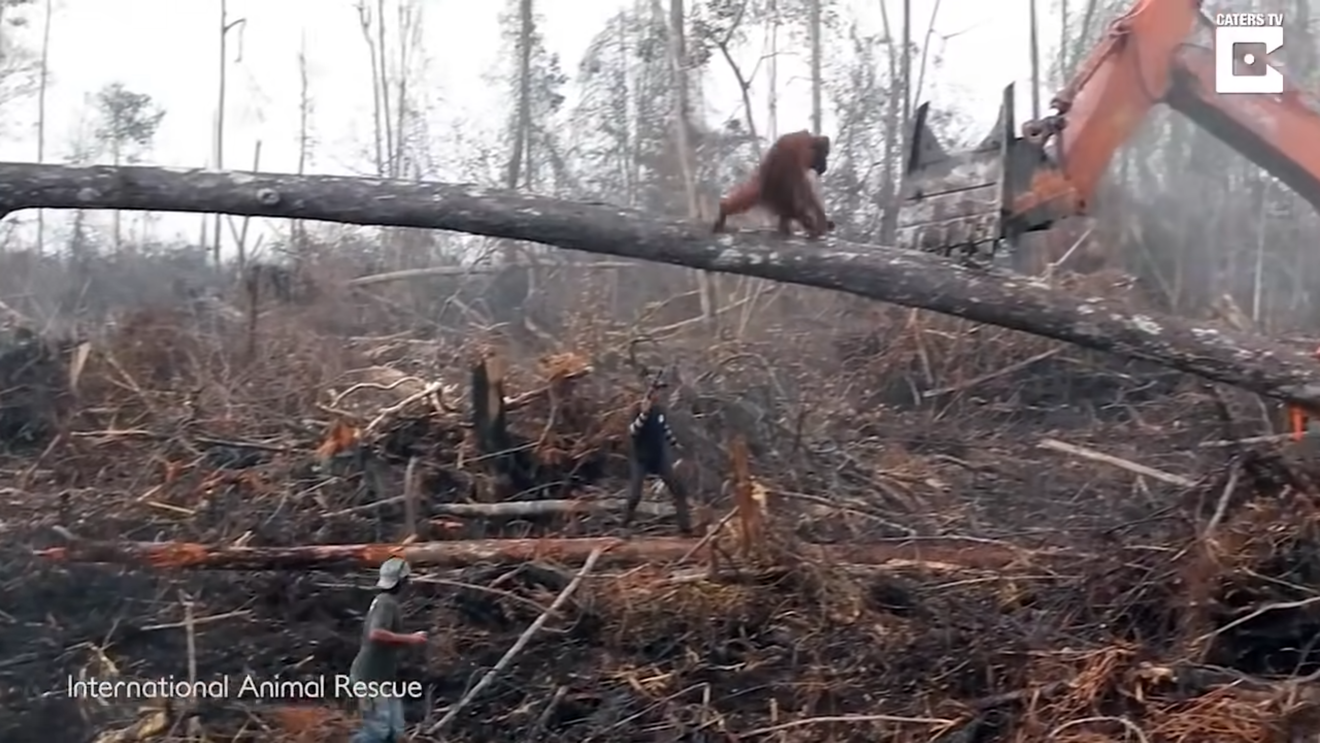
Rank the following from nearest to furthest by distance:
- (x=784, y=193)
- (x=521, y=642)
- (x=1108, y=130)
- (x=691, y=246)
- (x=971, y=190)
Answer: (x=691, y=246) → (x=521, y=642) → (x=784, y=193) → (x=1108, y=130) → (x=971, y=190)

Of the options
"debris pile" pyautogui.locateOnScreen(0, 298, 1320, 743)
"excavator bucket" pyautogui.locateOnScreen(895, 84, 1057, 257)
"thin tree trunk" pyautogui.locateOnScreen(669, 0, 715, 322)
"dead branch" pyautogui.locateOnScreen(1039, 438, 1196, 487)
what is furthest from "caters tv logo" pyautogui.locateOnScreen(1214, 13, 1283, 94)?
"thin tree trunk" pyautogui.locateOnScreen(669, 0, 715, 322)

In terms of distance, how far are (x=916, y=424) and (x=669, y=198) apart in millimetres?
9670

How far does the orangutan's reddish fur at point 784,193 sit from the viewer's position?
6.44m

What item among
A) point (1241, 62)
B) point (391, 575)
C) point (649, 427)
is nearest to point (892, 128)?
point (1241, 62)

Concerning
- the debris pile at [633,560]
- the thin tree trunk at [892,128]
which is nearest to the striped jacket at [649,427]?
the debris pile at [633,560]

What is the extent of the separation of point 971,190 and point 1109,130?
0.98m

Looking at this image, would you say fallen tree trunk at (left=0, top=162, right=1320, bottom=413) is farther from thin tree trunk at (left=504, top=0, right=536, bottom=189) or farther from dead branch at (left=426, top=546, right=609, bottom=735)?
thin tree trunk at (left=504, top=0, right=536, bottom=189)

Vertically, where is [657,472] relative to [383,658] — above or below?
above

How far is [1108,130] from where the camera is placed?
905 centimetres

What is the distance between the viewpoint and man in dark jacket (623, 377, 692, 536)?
7.96 metres

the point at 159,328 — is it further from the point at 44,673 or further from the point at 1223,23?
the point at 1223,23

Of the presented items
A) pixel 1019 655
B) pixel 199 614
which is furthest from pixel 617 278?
pixel 1019 655

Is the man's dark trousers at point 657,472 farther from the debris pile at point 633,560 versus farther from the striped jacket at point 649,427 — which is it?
the debris pile at point 633,560

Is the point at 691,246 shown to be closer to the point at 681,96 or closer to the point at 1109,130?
the point at 1109,130
